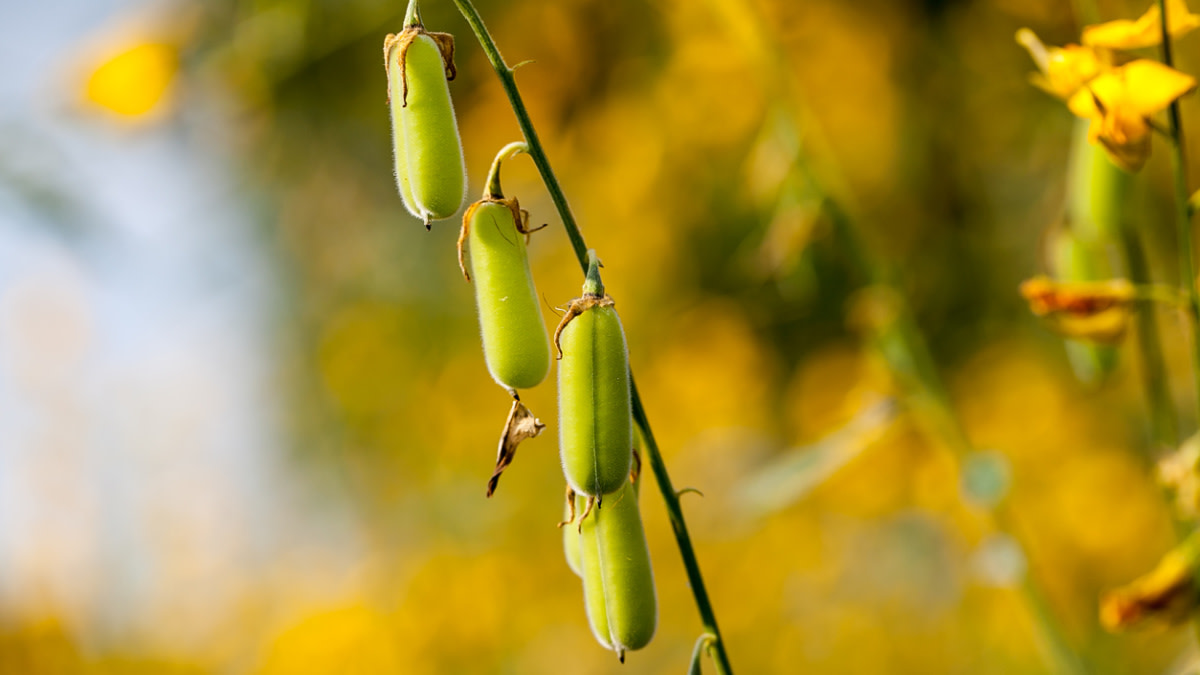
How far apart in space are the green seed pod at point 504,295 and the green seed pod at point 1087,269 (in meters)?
0.28

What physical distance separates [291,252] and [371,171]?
207mm

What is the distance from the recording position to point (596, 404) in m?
0.27

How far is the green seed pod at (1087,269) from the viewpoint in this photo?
0.43 m

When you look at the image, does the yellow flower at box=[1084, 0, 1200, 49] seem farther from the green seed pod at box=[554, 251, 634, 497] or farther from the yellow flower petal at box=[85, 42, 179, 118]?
the yellow flower petal at box=[85, 42, 179, 118]

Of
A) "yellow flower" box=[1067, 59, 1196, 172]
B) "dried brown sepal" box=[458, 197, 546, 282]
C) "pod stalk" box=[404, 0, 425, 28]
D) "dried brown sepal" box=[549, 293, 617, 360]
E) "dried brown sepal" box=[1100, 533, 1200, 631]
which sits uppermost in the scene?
"pod stalk" box=[404, 0, 425, 28]

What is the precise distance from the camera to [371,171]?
1.63 metres

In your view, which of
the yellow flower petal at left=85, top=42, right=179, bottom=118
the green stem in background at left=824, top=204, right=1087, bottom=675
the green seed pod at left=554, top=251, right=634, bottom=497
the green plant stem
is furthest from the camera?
the yellow flower petal at left=85, top=42, right=179, bottom=118

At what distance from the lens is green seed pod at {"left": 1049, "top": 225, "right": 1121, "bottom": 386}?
1.40 feet

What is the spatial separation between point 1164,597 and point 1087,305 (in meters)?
0.12

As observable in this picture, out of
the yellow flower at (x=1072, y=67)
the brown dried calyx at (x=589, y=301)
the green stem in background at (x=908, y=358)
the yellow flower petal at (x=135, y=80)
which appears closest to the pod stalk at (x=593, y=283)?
the brown dried calyx at (x=589, y=301)

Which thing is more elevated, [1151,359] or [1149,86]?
[1149,86]

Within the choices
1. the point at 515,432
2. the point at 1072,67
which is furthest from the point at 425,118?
the point at 1072,67

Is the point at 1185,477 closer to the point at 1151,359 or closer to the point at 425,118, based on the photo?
the point at 1151,359

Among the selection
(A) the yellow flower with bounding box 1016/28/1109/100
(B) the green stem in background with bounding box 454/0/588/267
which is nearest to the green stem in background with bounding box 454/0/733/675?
(B) the green stem in background with bounding box 454/0/588/267
